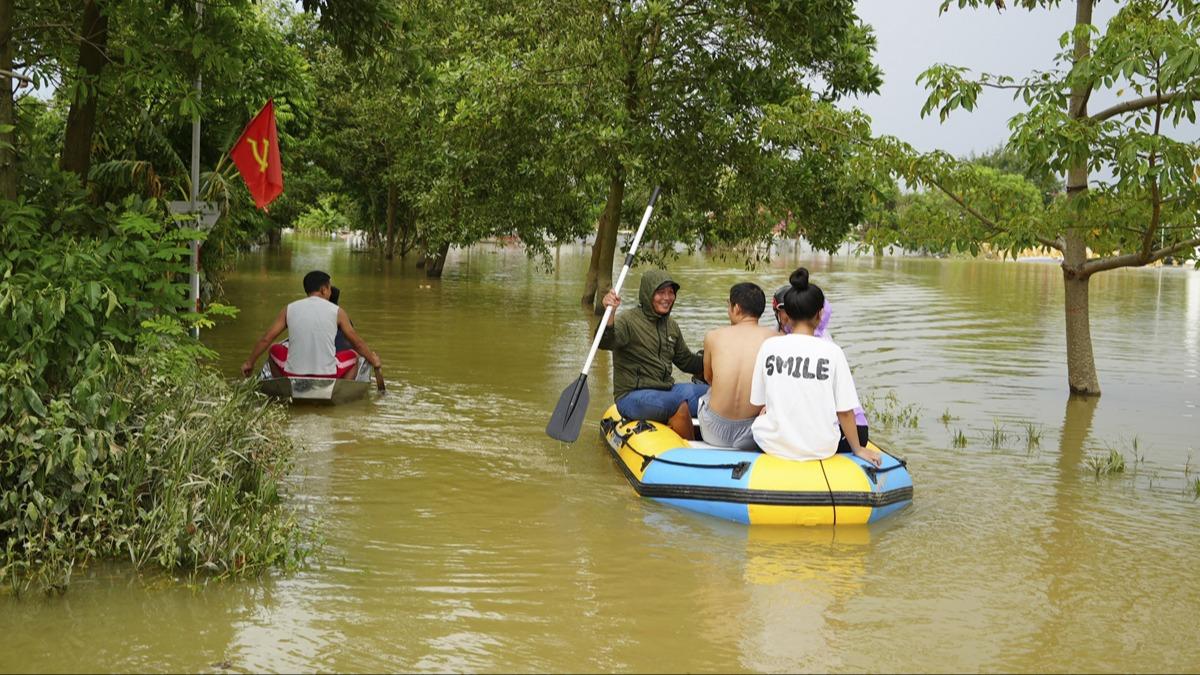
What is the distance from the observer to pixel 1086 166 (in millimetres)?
→ 12164

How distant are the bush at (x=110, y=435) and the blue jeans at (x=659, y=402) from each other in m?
3.39

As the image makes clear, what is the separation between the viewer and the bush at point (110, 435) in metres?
6.25

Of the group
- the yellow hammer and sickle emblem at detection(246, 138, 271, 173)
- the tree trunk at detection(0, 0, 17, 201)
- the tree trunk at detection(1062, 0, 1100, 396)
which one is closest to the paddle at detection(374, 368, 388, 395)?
the yellow hammer and sickle emblem at detection(246, 138, 271, 173)

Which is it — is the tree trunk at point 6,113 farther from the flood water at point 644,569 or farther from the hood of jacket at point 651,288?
the hood of jacket at point 651,288

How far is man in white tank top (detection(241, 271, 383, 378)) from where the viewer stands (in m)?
12.1

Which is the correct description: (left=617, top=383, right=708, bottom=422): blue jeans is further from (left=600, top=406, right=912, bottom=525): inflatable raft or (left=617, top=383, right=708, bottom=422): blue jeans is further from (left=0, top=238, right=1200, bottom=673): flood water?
(left=600, top=406, right=912, bottom=525): inflatable raft

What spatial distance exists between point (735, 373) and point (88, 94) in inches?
255

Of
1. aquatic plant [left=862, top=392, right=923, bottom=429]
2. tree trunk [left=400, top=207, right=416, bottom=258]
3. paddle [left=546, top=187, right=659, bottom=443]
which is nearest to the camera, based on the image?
paddle [left=546, top=187, right=659, bottom=443]

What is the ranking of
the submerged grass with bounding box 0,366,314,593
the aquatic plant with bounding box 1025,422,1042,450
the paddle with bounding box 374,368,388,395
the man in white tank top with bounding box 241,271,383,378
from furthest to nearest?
1. the paddle with bounding box 374,368,388,395
2. the man in white tank top with bounding box 241,271,383,378
3. the aquatic plant with bounding box 1025,422,1042,450
4. the submerged grass with bounding box 0,366,314,593

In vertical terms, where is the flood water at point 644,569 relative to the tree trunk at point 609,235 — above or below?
below

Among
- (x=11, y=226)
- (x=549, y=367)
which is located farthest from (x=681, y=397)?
(x=549, y=367)

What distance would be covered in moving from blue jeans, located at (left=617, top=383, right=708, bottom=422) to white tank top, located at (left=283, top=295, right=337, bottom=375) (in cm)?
371

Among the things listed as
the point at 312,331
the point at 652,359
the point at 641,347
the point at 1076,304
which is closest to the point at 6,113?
the point at 312,331

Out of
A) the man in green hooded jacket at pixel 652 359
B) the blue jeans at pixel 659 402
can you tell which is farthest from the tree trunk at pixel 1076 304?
the blue jeans at pixel 659 402
